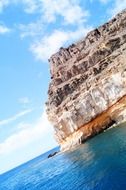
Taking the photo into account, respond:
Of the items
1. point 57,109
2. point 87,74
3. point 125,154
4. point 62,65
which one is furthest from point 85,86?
point 125,154

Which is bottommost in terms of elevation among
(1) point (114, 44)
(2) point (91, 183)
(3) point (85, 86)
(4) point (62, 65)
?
(2) point (91, 183)

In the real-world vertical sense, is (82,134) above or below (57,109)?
below

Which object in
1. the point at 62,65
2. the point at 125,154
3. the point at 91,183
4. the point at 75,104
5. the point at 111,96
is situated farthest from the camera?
the point at 62,65

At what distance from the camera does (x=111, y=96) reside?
316 ft

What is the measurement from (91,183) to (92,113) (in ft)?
183

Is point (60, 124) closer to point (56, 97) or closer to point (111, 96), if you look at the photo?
point (56, 97)

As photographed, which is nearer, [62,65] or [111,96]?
[111,96]

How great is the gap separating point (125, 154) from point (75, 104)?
55.6 meters

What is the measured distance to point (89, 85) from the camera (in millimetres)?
108062

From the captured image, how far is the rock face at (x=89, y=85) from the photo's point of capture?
9694cm

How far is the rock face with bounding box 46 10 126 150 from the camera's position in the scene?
318 ft

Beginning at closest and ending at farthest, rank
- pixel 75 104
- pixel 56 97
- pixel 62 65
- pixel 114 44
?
pixel 75 104
pixel 114 44
pixel 56 97
pixel 62 65

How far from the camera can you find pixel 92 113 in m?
100

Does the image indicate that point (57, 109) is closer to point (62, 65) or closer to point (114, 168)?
point (62, 65)
